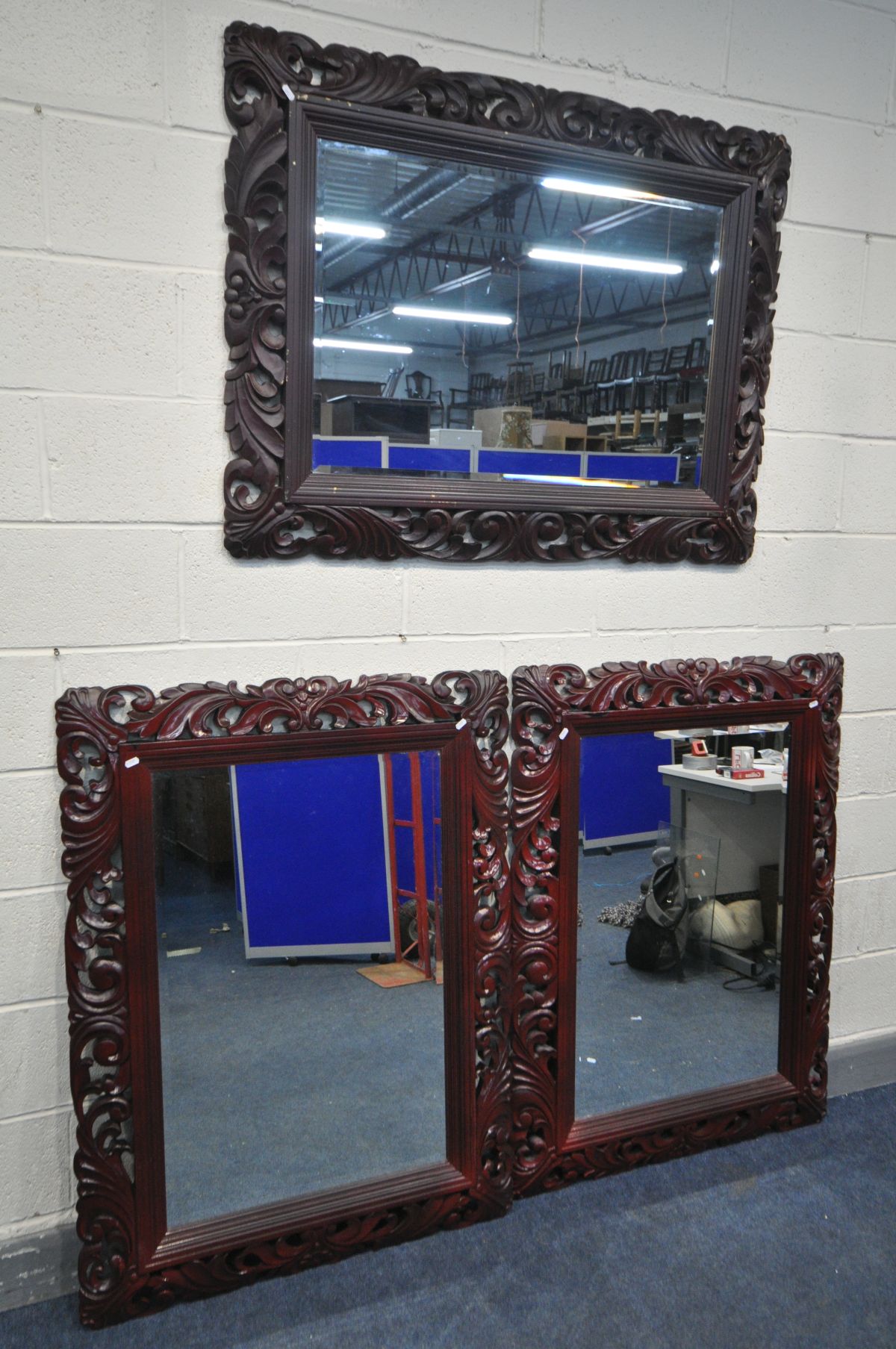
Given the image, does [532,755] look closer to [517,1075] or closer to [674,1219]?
[517,1075]

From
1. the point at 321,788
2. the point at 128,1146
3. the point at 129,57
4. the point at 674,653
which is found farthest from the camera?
the point at 674,653

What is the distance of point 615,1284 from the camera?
1.67 metres

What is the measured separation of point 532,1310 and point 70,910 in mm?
947

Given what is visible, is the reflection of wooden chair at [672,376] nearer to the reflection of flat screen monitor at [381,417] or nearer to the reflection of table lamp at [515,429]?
the reflection of table lamp at [515,429]

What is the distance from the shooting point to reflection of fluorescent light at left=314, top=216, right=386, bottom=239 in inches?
61.0

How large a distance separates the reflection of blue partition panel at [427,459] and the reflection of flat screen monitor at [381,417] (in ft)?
0.05

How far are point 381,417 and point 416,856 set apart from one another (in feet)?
2.38

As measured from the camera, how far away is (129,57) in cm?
146

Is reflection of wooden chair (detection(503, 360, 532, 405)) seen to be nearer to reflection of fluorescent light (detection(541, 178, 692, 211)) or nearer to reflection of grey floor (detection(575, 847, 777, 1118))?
reflection of fluorescent light (detection(541, 178, 692, 211))

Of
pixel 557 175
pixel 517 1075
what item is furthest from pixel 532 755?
pixel 557 175

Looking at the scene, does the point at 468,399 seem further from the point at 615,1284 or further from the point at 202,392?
the point at 615,1284

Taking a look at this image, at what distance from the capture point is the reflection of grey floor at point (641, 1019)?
6.25ft

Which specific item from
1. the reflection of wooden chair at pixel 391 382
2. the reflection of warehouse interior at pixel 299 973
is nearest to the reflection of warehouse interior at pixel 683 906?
the reflection of warehouse interior at pixel 299 973

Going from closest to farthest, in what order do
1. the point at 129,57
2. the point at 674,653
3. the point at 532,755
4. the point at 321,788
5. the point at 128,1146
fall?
the point at 129,57, the point at 128,1146, the point at 321,788, the point at 532,755, the point at 674,653
